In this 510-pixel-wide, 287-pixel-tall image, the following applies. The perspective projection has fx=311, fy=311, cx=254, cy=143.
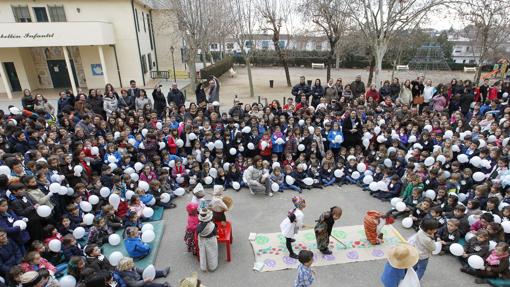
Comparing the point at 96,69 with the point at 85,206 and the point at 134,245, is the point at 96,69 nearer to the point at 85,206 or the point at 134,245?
the point at 85,206

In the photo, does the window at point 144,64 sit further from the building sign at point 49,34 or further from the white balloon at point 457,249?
the white balloon at point 457,249

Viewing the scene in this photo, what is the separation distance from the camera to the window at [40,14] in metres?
18.7

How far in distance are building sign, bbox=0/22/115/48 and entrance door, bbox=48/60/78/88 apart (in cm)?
283

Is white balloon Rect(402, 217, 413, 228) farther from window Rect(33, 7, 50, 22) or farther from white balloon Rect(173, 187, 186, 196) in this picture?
window Rect(33, 7, 50, 22)

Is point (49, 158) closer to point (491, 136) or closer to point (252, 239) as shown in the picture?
Answer: point (252, 239)

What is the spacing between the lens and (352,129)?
8.21 metres

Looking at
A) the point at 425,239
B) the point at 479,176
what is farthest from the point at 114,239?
the point at 479,176

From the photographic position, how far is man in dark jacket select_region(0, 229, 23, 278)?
401cm

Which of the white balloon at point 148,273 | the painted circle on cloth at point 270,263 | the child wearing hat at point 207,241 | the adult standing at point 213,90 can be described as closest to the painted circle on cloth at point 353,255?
the painted circle on cloth at point 270,263

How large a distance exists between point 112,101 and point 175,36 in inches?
779

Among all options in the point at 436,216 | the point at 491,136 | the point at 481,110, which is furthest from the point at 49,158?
the point at 481,110

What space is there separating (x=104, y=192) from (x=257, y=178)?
10.4 feet

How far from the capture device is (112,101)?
9297 millimetres

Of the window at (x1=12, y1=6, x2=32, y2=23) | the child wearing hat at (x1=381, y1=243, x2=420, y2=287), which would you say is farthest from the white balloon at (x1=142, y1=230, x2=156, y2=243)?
the window at (x1=12, y1=6, x2=32, y2=23)
